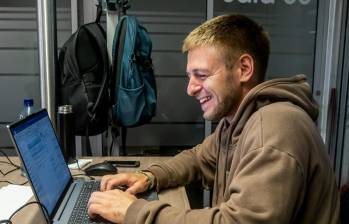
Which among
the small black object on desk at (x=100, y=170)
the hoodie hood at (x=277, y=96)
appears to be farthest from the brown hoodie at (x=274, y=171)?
the small black object on desk at (x=100, y=170)

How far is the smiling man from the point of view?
0.85m

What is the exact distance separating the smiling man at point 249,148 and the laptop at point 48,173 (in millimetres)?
85

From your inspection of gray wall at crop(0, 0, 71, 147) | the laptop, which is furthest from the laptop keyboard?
gray wall at crop(0, 0, 71, 147)

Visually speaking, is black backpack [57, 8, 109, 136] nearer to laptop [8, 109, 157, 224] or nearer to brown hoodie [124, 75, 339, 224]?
laptop [8, 109, 157, 224]

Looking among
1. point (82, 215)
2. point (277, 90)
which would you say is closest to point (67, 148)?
point (82, 215)

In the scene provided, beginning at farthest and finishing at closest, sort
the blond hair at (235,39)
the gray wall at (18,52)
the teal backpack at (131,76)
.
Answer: the gray wall at (18,52) → the teal backpack at (131,76) → the blond hair at (235,39)

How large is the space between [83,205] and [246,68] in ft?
2.16

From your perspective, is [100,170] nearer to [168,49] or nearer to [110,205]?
[110,205]

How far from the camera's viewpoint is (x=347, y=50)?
2.83 meters

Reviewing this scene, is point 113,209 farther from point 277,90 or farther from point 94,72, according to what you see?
point 94,72

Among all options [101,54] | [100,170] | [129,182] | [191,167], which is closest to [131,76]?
[101,54]

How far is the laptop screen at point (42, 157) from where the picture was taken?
3.35 ft

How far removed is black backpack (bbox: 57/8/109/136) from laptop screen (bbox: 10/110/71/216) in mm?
731

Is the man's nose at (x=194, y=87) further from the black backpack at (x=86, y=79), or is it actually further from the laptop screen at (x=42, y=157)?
the black backpack at (x=86, y=79)
